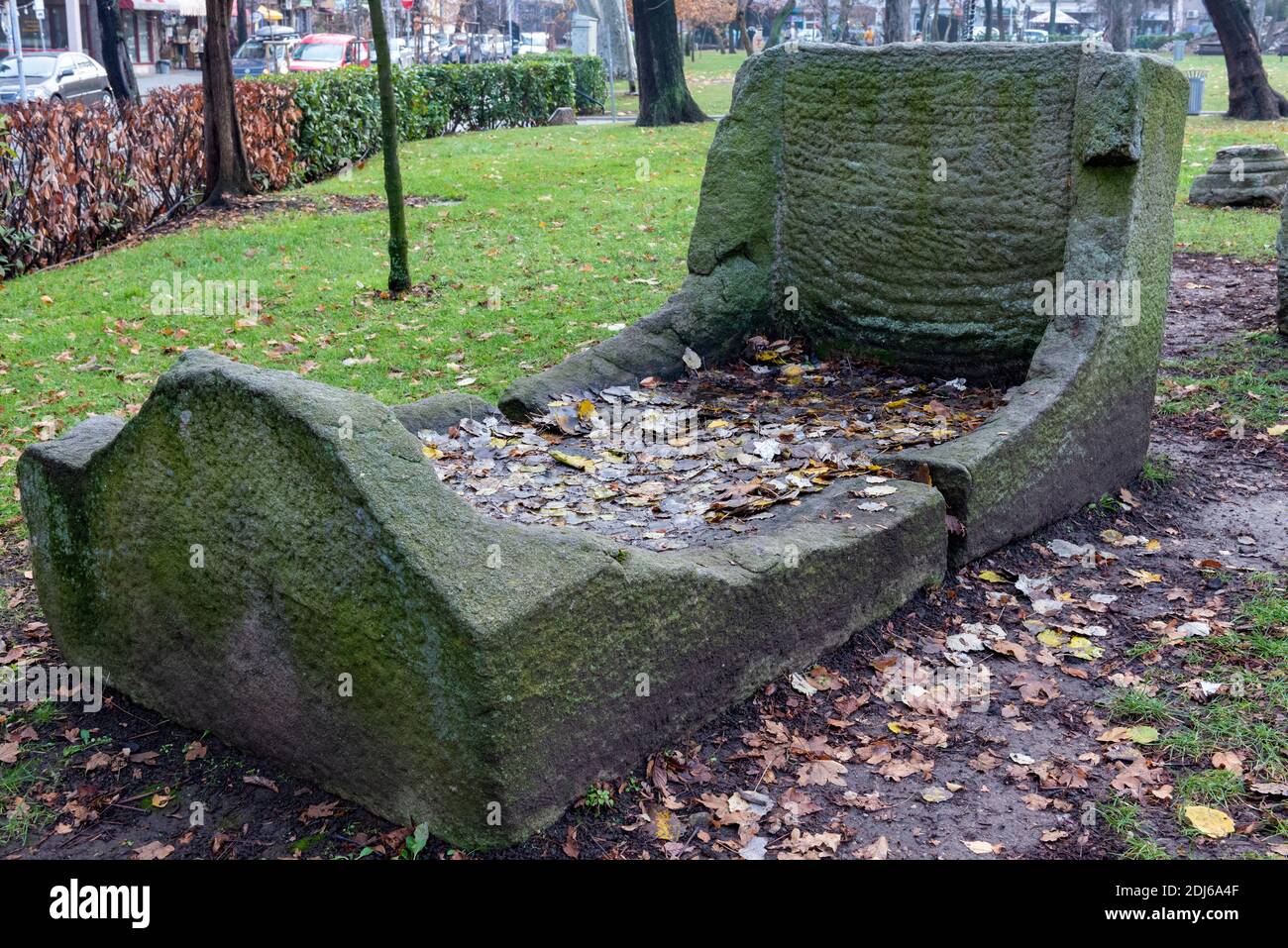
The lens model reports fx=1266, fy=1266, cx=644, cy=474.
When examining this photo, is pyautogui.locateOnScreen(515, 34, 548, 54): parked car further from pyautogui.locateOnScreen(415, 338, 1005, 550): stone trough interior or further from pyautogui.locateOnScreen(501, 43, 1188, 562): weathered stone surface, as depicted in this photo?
pyautogui.locateOnScreen(415, 338, 1005, 550): stone trough interior

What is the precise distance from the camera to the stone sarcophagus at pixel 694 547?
11.1 feet

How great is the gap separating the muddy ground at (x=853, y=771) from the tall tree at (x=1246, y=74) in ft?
54.1

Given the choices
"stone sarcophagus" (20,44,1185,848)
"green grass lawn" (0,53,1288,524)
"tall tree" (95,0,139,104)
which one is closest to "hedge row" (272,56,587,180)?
"green grass lawn" (0,53,1288,524)

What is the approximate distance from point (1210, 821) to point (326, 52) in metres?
32.6

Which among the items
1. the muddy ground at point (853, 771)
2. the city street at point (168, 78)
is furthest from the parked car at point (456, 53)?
the muddy ground at point (853, 771)

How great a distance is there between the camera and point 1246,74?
19.8m

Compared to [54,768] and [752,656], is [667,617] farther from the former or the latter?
[54,768]

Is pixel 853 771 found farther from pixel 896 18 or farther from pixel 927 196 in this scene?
pixel 896 18

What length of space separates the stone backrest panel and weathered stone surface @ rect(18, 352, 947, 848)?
94.4 inches

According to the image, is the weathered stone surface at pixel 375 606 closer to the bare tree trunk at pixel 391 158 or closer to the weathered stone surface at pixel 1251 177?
the bare tree trunk at pixel 391 158

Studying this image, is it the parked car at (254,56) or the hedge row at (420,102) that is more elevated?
the parked car at (254,56)

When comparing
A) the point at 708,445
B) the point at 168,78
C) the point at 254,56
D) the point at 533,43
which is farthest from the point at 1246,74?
the point at 533,43

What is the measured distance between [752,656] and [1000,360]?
2669 millimetres
